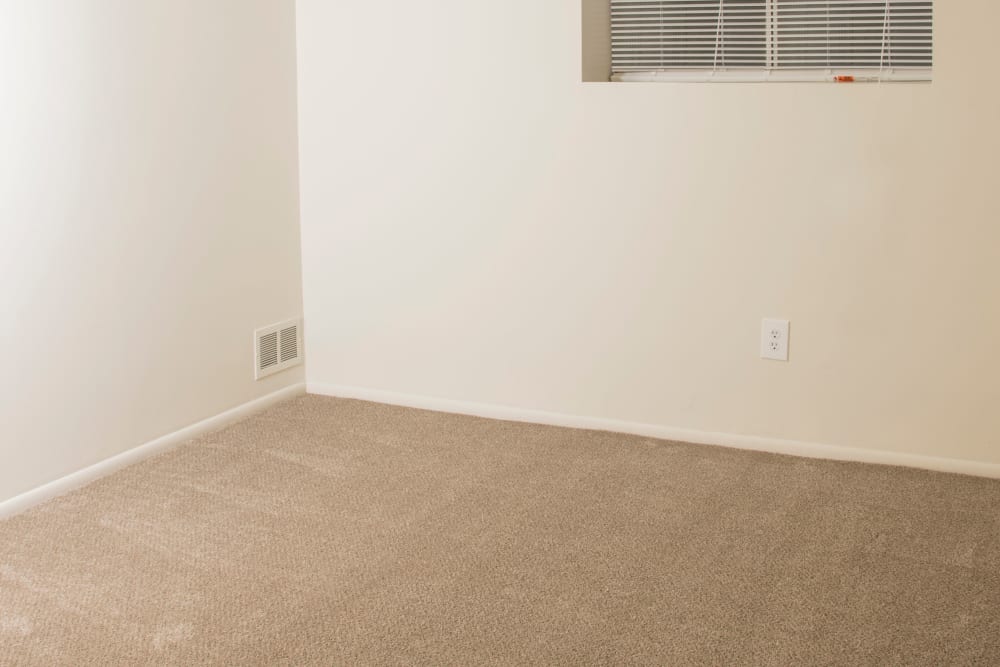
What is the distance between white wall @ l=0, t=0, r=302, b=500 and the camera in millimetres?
2475

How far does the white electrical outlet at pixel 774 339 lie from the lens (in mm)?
2883

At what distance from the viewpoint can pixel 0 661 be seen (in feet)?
6.07

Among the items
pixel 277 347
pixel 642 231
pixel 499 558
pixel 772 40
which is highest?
pixel 772 40

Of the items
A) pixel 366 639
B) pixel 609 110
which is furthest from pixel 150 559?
pixel 609 110

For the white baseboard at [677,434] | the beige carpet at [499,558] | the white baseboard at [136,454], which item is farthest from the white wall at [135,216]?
the white baseboard at [677,434]

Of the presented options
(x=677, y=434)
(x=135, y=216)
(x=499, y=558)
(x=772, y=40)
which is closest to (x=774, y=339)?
(x=677, y=434)

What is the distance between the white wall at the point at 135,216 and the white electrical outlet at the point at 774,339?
1467mm

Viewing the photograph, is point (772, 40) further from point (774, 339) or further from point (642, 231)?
point (774, 339)

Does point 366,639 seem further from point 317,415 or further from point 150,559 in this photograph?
point 317,415

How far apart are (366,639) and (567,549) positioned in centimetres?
54

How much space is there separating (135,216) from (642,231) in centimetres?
135

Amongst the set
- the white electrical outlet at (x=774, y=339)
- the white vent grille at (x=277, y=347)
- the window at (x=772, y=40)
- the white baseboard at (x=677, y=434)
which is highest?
the window at (x=772, y=40)

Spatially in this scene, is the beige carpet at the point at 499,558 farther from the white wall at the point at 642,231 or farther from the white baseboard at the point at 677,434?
the white wall at the point at 642,231

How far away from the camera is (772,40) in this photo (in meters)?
2.91
